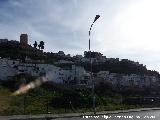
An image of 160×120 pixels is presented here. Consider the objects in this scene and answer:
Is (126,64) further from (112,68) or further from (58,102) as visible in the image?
(58,102)

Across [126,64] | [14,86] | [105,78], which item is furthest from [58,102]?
[126,64]

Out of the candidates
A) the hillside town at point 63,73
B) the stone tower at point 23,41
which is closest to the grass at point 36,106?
the hillside town at point 63,73

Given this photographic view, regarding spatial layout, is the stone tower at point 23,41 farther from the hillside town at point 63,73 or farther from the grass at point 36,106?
the grass at point 36,106

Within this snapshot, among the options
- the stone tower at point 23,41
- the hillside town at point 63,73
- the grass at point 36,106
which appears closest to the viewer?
the grass at point 36,106

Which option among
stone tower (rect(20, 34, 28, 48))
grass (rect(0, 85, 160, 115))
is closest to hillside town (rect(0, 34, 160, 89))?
stone tower (rect(20, 34, 28, 48))

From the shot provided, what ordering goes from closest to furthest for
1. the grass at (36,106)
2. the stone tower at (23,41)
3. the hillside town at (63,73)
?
the grass at (36,106), the hillside town at (63,73), the stone tower at (23,41)

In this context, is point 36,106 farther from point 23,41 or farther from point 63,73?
point 23,41

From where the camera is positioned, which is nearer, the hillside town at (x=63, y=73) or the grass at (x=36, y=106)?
the grass at (x=36, y=106)

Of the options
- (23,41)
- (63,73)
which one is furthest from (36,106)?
(23,41)

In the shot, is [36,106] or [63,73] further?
[63,73]

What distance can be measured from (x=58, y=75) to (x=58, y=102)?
6462 centimetres

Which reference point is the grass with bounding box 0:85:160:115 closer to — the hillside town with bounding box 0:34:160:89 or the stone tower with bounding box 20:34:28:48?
the hillside town with bounding box 0:34:160:89

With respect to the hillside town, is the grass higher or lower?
lower

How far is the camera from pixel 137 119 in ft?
99.1
